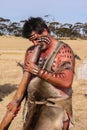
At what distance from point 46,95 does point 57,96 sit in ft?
0.33

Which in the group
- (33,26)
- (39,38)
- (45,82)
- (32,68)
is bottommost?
(45,82)

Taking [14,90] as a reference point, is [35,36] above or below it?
above

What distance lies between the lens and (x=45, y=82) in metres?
4.29

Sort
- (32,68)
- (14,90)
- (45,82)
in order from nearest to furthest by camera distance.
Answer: (32,68) < (45,82) < (14,90)

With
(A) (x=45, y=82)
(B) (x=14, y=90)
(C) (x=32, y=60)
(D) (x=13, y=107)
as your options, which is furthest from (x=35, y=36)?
(B) (x=14, y=90)

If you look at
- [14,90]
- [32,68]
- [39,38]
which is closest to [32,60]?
[32,68]

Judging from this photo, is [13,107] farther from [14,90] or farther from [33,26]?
[14,90]

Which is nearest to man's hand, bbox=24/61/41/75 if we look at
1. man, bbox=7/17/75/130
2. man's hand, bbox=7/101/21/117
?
man, bbox=7/17/75/130

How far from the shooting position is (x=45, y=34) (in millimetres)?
4340

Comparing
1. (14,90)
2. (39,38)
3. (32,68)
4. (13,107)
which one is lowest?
(14,90)

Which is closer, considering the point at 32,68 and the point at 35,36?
the point at 32,68

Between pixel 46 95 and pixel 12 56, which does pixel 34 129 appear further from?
pixel 12 56

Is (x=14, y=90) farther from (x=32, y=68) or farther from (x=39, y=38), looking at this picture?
(x=32, y=68)

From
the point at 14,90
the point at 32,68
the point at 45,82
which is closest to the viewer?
the point at 32,68
